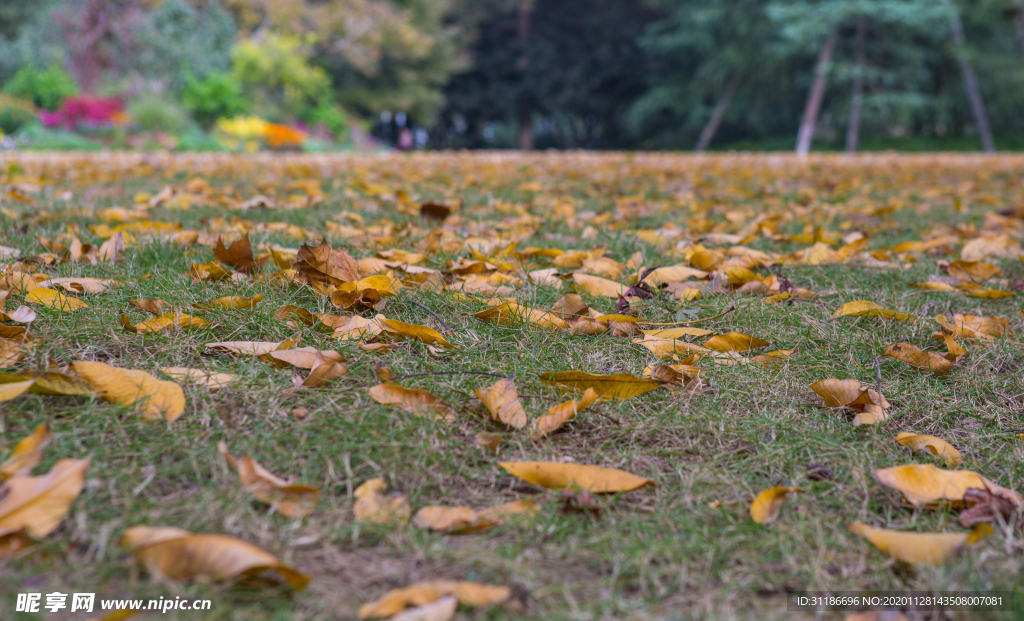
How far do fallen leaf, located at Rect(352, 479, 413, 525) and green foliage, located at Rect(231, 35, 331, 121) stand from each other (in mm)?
16425

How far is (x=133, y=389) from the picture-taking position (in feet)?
3.95

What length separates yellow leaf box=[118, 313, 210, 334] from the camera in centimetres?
148

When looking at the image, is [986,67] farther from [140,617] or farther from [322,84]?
[140,617]

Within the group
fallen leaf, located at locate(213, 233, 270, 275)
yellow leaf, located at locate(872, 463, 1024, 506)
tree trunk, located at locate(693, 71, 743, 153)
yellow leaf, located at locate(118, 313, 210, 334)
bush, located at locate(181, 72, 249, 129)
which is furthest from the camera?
tree trunk, located at locate(693, 71, 743, 153)

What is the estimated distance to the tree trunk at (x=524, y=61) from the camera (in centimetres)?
2828

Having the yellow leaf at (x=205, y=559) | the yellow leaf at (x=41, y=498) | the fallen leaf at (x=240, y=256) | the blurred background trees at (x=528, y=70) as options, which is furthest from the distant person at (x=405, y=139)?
the yellow leaf at (x=205, y=559)

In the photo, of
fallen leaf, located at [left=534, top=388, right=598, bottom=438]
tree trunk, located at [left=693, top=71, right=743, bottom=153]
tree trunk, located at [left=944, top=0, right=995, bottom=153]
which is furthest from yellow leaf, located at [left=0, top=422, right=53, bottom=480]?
tree trunk, located at [left=693, top=71, right=743, bottom=153]

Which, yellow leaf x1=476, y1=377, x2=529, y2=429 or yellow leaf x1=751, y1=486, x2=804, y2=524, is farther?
yellow leaf x1=476, y1=377, x2=529, y2=429

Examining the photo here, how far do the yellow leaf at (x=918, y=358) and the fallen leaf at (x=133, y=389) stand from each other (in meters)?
1.45

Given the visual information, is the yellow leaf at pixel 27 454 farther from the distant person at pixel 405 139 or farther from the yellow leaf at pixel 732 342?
the distant person at pixel 405 139

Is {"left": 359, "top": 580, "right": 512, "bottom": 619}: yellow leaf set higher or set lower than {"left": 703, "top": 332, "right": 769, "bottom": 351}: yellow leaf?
lower

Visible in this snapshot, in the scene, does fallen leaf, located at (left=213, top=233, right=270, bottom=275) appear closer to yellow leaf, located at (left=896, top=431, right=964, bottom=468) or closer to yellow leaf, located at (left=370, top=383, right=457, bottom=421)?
yellow leaf, located at (left=370, top=383, right=457, bottom=421)

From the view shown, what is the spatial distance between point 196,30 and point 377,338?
2110 cm

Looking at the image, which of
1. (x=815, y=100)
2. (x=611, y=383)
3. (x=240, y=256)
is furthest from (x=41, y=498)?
(x=815, y=100)
